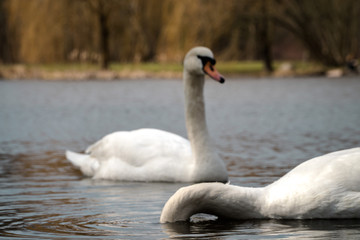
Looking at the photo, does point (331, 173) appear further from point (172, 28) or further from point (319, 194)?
point (172, 28)

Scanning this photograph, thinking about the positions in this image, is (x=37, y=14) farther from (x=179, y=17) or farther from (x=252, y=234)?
(x=252, y=234)

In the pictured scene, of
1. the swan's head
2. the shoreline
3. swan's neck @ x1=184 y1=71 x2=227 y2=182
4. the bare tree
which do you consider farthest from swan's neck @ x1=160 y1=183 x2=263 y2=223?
the shoreline

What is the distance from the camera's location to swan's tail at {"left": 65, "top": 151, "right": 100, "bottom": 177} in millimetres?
9859

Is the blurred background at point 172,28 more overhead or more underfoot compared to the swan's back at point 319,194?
more overhead

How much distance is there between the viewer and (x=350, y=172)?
605 centimetres

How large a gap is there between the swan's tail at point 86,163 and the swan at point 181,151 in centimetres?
19

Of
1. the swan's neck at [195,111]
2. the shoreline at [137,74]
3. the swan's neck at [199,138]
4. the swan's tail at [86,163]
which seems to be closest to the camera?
the swan's neck at [199,138]

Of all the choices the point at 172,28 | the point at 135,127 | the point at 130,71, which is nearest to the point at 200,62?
the point at 135,127

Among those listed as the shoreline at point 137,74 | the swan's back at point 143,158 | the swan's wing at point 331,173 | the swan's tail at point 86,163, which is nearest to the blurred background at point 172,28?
the shoreline at point 137,74

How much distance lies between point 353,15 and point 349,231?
3563 cm

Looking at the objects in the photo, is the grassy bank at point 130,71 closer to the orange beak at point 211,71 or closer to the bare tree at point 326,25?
the bare tree at point 326,25

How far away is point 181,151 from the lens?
9.12 meters

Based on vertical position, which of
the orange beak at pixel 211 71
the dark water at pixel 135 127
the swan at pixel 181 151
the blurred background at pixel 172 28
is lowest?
the dark water at pixel 135 127

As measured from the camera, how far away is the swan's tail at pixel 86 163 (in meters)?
9.86
